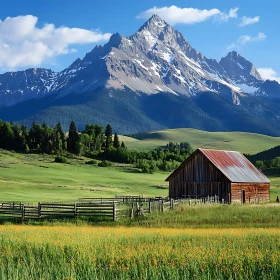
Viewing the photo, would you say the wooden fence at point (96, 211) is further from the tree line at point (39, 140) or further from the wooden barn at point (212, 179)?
the tree line at point (39, 140)

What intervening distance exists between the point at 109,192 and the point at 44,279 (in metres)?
79.8

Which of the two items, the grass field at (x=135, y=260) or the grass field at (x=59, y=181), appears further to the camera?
the grass field at (x=59, y=181)

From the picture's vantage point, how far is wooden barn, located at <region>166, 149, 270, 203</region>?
2343 inches

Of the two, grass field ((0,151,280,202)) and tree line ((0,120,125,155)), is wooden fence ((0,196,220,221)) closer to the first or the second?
grass field ((0,151,280,202))

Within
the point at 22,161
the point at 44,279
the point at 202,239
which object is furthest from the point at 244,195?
the point at 22,161

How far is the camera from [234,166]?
64.2 metres

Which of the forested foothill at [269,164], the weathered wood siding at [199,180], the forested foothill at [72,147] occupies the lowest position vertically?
the weathered wood siding at [199,180]

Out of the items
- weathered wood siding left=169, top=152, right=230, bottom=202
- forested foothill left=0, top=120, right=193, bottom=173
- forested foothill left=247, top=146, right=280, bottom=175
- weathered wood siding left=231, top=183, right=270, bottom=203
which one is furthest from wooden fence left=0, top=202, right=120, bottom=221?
forested foothill left=247, top=146, right=280, bottom=175

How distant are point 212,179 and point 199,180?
5.36ft

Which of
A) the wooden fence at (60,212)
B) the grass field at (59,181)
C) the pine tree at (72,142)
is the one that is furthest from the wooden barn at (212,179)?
the pine tree at (72,142)

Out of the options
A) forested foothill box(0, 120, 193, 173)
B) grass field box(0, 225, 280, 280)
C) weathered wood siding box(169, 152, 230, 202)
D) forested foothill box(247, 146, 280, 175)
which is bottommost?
grass field box(0, 225, 280, 280)

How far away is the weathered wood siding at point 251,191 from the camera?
60.9m

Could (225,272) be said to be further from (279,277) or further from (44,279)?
(44,279)

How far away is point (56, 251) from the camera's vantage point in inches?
664
